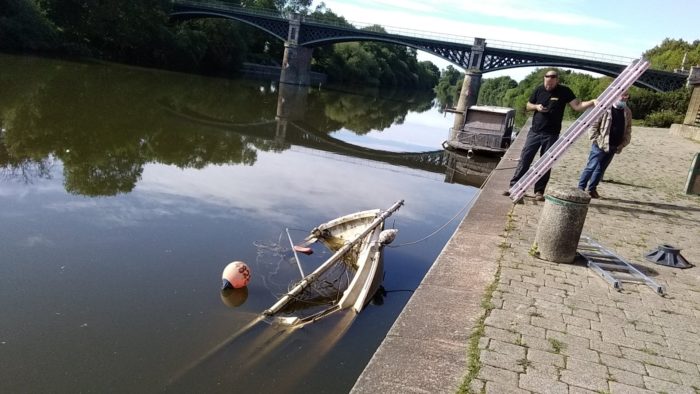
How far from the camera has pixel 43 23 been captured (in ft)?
134

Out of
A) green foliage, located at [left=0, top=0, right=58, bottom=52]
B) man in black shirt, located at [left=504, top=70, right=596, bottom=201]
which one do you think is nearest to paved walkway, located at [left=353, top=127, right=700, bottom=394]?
man in black shirt, located at [left=504, top=70, right=596, bottom=201]

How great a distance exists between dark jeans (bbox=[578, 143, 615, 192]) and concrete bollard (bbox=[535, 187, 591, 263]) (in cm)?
315

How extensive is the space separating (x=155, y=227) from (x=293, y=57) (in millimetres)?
54163

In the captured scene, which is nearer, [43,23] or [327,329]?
[327,329]

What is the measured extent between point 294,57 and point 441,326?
57.9m

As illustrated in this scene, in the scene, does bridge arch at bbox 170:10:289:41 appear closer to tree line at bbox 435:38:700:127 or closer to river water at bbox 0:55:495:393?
tree line at bbox 435:38:700:127

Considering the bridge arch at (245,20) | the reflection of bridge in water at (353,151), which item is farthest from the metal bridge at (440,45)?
the reflection of bridge in water at (353,151)

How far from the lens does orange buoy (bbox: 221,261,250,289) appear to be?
5.98 meters

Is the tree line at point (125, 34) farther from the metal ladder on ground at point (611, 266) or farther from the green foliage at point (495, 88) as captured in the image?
the green foliage at point (495, 88)

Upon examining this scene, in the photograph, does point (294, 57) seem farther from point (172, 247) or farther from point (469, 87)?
point (172, 247)

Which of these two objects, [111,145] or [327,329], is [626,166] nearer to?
[327,329]

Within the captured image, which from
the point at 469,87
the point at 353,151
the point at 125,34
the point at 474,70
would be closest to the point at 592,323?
the point at 353,151

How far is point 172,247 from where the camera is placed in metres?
7.11

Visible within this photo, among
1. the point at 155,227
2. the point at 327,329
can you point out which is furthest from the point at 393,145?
the point at 327,329
